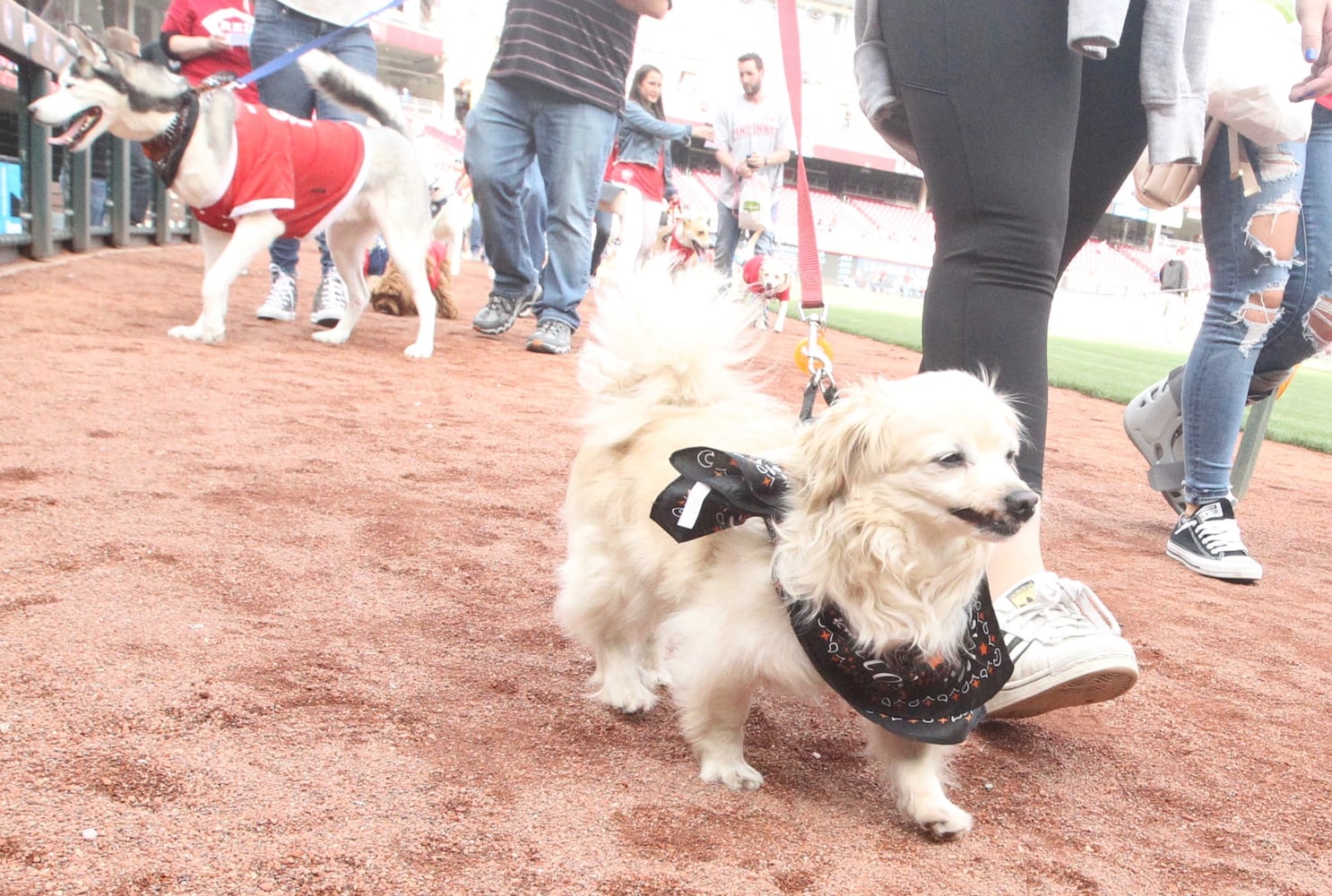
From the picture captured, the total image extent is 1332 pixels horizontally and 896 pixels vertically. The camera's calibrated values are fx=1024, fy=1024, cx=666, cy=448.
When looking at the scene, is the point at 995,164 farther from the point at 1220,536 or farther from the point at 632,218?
the point at 632,218

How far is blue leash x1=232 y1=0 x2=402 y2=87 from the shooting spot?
5.10 meters

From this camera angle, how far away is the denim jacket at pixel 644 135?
31.8 ft

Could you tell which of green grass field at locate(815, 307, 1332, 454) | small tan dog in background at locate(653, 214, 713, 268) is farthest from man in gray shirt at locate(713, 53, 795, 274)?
green grass field at locate(815, 307, 1332, 454)

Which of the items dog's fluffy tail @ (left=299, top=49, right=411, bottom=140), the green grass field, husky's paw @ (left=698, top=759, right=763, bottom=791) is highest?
dog's fluffy tail @ (left=299, top=49, right=411, bottom=140)

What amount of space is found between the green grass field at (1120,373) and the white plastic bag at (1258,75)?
16.6ft

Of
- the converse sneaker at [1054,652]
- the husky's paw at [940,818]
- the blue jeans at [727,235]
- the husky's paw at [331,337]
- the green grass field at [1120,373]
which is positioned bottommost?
the green grass field at [1120,373]

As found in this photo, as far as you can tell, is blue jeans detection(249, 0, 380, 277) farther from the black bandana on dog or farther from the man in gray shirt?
the man in gray shirt

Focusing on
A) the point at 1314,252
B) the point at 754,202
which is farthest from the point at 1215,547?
the point at 754,202

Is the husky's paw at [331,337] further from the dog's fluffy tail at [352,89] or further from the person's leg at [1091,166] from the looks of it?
the person's leg at [1091,166]

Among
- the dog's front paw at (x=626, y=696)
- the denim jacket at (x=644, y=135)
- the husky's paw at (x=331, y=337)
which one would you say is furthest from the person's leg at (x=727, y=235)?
the dog's front paw at (x=626, y=696)

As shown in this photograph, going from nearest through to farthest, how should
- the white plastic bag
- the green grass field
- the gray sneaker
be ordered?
the white plastic bag, the gray sneaker, the green grass field

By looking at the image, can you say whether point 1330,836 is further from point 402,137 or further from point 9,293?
point 9,293

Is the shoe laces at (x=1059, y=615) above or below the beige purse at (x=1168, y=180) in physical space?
below

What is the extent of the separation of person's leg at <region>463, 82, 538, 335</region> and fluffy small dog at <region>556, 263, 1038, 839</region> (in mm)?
3971
